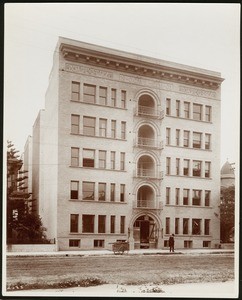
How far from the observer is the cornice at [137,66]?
11.0 metres

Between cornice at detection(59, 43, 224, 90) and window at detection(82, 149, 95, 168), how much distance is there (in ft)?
5.86

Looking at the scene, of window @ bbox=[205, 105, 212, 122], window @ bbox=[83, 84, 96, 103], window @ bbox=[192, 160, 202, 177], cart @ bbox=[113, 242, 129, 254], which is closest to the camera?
cart @ bbox=[113, 242, 129, 254]

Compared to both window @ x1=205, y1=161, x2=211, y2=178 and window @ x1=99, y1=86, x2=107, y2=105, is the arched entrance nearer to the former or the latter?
window @ x1=205, y1=161, x2=211, y2=178

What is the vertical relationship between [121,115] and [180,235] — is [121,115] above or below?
above

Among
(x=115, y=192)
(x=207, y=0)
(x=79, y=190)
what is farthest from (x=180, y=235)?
(x=207, y=0)

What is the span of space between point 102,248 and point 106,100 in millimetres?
2971

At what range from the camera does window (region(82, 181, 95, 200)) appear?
36.3 ft

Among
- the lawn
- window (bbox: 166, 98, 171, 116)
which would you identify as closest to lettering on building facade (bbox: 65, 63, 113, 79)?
window (bbox: 166, 98, 171, 116)

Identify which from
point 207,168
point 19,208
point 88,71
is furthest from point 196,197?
point 19,208

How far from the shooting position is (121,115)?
36.7ft

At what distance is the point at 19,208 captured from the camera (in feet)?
34.5

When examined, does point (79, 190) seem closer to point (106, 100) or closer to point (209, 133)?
point (106, 100)

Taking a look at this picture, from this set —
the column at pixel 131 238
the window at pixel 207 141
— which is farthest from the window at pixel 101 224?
the window at pixel 207 141

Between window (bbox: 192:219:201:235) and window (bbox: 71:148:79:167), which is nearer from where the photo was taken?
window (bbox: 71:148:79:167)
